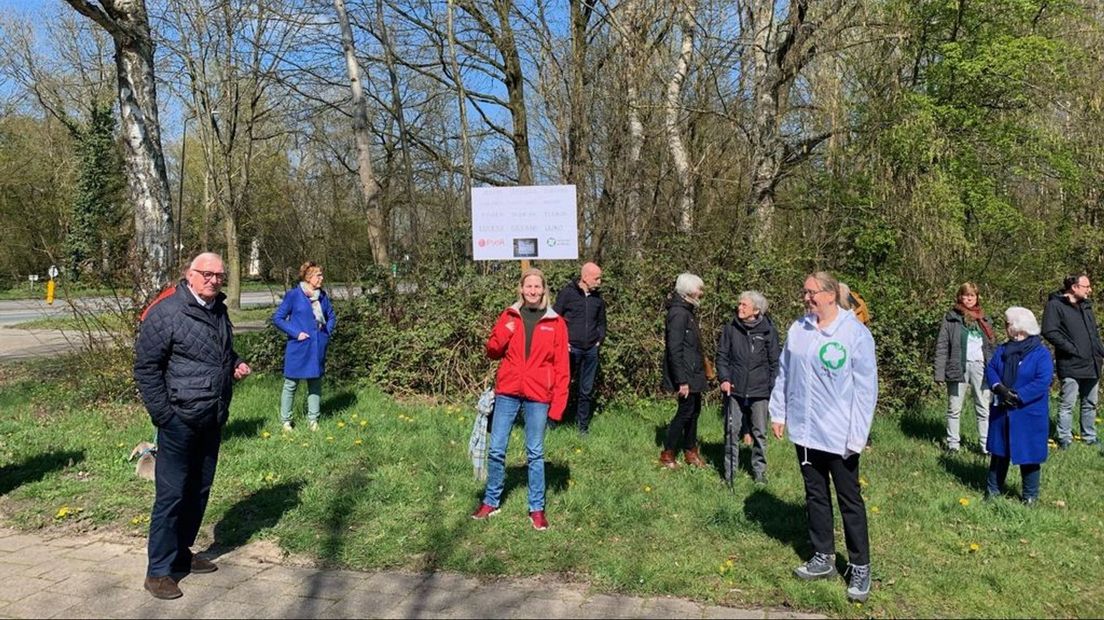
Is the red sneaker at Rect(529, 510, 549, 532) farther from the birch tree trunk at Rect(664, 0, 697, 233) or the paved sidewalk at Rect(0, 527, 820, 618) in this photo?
the birch tree trunk at Rect(664, 0, 697, 233)

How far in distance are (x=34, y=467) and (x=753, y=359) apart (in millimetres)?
6410

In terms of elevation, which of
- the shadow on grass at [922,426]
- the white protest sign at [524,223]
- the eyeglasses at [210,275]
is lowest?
the shadow on grass at [922,426]

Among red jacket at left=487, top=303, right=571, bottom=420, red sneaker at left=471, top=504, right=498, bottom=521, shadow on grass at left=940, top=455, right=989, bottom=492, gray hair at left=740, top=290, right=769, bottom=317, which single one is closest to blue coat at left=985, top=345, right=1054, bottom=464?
shadow on grass at left=940, top=455, right=989, bottom=492

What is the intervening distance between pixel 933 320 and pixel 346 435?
698 cm

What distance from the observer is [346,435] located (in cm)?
739

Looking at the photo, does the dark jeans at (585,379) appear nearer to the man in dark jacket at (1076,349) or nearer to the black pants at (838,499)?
the black pants at (838,499)

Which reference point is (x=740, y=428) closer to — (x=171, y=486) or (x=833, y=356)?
(x=833, y=356)

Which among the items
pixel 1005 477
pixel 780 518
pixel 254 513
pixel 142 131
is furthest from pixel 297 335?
pixel 1005 477

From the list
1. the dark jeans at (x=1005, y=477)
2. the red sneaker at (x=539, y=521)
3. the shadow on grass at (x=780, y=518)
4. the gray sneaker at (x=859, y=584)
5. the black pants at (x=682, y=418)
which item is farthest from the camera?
the black pants at (x=682, y=418)

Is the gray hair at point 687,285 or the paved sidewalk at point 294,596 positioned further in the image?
the gray hair at point 687,285

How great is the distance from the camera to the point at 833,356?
13.8ft

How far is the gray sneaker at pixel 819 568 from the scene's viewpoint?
14.2 feet

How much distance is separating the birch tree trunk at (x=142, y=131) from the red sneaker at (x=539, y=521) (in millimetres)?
6266

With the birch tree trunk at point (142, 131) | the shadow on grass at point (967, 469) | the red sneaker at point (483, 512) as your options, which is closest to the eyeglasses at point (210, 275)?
the red sneaker at point (483, 512)
